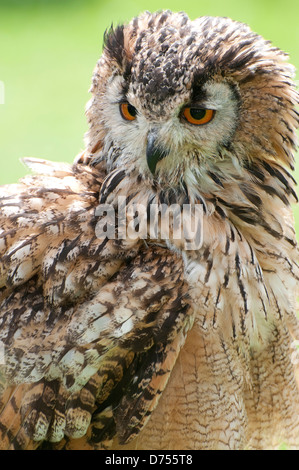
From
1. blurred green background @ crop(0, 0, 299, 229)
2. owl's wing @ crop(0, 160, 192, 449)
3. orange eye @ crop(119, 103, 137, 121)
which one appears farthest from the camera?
blurred green background @ crop(0, 0, 299, 229)

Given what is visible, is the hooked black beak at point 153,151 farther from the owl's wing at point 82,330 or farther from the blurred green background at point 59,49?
the blurred green background at point 59,49

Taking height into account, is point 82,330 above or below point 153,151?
below

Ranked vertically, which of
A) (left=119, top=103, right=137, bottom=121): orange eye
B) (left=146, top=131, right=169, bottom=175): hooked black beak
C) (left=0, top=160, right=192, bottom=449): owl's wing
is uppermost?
(left=119, top=103, right=137, bottom=121): orange eye

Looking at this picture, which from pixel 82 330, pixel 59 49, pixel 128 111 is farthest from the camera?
pixel 59 49

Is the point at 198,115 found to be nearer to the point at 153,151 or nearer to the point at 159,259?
the point at 153,151

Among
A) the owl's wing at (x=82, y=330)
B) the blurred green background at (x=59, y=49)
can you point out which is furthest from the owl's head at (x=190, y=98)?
the blurred green background at (x=59, y=49)

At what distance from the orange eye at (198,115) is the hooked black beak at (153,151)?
0.47 feet

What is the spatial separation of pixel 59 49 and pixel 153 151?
23.0 feet

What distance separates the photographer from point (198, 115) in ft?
9.14

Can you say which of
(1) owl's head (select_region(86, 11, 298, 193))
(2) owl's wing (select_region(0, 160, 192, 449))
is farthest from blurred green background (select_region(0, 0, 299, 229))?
(2) owl's wing (select_region(0, 160, 192, 449))

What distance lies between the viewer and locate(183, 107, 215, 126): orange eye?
278cm

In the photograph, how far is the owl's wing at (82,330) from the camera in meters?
2.75

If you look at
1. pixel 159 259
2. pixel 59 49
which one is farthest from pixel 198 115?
pixel 59 49

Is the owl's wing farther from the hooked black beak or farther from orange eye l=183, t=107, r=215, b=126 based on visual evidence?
orange eye l=183, t=107, r=215, b=126
